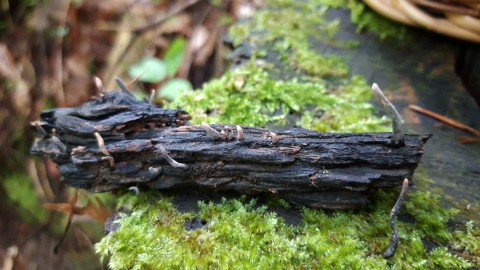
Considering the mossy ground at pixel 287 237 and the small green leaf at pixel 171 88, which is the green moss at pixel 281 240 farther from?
the small green leaf at pixel 171 88

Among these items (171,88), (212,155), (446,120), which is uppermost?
(212,155)

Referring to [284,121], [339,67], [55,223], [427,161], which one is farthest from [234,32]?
[55,223]

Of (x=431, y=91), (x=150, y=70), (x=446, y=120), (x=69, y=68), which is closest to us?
(x=446, y=120)

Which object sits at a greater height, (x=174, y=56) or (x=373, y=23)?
(x=373, y=23)

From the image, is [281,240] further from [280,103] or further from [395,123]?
[280,103]

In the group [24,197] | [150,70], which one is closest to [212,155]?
[150,70]

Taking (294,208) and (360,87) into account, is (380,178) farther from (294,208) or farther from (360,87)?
(360,87)

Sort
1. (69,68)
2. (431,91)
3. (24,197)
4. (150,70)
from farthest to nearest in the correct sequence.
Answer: (69,68), (150,70), (24,197), (431,91)
